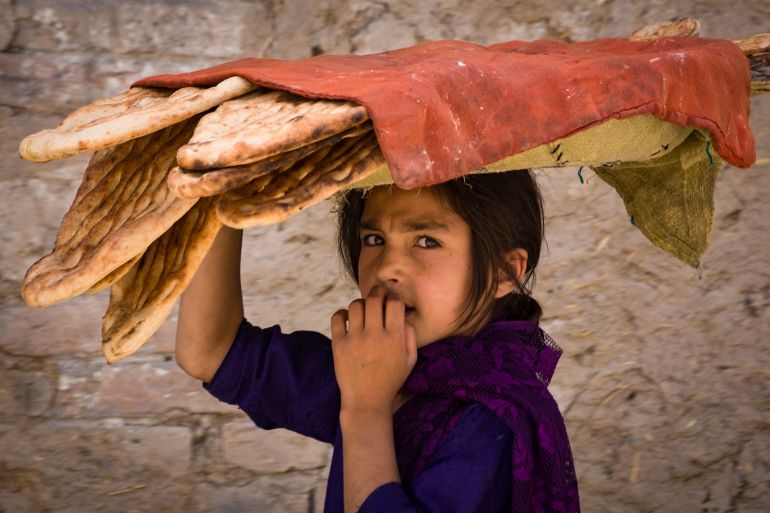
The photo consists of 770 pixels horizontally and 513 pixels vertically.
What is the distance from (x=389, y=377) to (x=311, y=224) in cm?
103

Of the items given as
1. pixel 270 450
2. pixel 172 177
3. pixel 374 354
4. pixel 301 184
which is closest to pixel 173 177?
pixel 172 177

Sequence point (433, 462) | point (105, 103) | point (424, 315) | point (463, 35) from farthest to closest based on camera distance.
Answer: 1. point (463, 35)
2. point (424, 315)
3. point (433, 462)
4. point (105, 103)

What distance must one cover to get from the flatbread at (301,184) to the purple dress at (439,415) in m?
0.43

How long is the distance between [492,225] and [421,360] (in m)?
0.22

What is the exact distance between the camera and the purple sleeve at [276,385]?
1.54 metres

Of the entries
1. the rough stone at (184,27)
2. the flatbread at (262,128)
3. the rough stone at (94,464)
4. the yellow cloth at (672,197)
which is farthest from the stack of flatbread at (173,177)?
the rough stone at (94,464)

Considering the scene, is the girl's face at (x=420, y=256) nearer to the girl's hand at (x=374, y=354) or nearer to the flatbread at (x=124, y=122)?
the girl's hand at (x=374, y=354)

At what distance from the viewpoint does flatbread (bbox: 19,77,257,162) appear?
1.02 metres

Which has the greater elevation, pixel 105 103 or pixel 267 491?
pixel 105 103

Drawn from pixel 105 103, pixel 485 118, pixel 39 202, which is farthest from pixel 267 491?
pixel 485 118

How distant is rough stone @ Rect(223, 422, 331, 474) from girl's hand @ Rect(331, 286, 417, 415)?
1.02m

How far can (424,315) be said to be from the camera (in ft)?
4.67

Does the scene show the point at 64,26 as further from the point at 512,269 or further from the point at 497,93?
the point at 497,93

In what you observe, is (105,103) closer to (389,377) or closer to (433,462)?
(389,377)
